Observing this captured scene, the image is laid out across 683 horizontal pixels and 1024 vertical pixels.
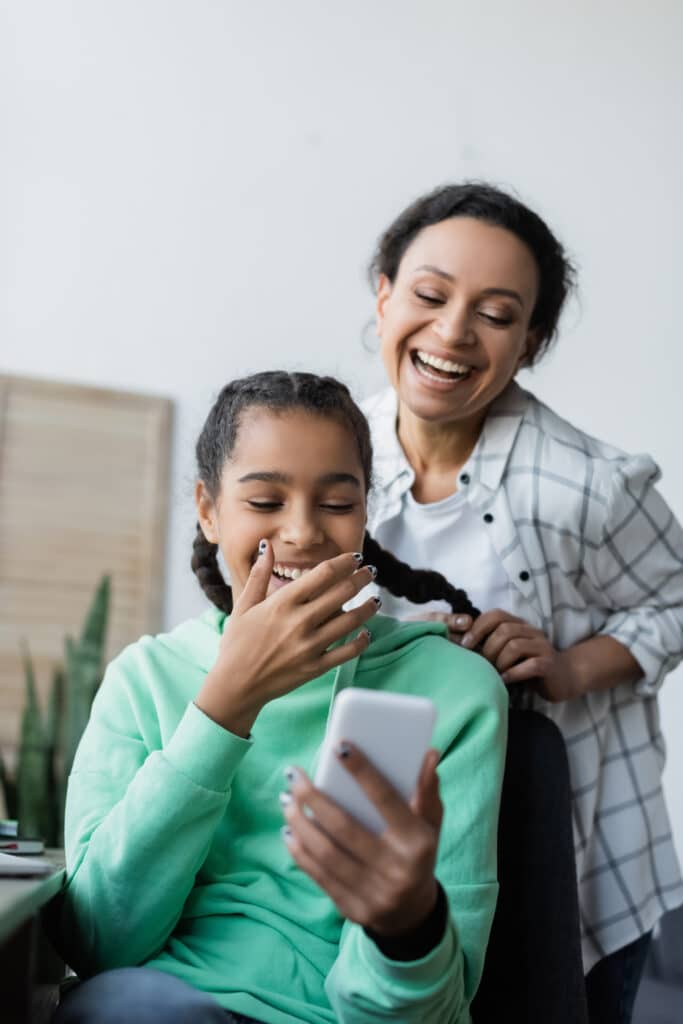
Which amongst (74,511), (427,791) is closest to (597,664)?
(427,791)

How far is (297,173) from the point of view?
341 cm

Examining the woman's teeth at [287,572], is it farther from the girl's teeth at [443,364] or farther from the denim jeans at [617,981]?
the denim jeans at [617,981]

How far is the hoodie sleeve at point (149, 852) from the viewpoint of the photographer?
3.15ft

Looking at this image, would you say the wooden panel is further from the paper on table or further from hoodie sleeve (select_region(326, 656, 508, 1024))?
the paper on table

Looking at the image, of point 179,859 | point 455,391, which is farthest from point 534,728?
point 455,391

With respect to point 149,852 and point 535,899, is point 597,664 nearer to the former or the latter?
point 535,899

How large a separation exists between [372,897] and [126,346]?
8.73 feet

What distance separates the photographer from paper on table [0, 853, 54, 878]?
834 millimetres

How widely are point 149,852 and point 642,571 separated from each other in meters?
0.85

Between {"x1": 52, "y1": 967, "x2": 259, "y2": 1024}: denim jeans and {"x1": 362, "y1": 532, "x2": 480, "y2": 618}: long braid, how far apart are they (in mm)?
595

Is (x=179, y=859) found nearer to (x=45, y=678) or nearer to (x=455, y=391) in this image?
(x=455, y=391)

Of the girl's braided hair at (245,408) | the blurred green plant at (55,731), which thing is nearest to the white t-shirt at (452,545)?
the girl's braided hair at (245,408)

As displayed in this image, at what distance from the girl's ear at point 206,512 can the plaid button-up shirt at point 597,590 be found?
0.35 metres

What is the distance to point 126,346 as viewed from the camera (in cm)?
325
